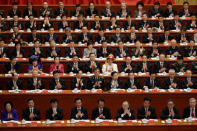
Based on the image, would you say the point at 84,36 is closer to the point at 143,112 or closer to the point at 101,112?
the point at 101,112

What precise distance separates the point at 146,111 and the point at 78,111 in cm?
161

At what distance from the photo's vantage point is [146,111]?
9234 mm

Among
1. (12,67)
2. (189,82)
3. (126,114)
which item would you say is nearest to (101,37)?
(12,67)

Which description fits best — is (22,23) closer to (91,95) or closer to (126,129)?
(91,95)

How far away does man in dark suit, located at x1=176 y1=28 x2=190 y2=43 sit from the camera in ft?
40.8

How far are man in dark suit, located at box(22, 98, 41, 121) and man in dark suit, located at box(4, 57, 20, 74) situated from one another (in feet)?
6.39

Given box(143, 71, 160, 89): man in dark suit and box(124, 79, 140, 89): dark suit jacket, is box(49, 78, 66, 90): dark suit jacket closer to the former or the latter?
box(124, 79, 140, 89): dark suit jacket

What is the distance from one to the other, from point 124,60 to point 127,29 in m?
1.90

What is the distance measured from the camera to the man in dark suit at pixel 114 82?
10002 millimetres

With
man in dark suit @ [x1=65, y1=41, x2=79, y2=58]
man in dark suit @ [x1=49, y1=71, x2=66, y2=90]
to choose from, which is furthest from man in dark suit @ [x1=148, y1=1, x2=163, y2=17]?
man in dark suit @ [x1=49, y1=71, x2=66, y2=90]

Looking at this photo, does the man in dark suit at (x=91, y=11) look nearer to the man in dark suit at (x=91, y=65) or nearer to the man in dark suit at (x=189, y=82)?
the man in dark suit at (x=91, y=65)

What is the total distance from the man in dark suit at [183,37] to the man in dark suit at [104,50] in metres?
2.37

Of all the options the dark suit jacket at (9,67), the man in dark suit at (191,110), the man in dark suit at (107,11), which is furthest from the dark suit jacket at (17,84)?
the man in dark suit at (107,11)

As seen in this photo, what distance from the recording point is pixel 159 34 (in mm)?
12773
